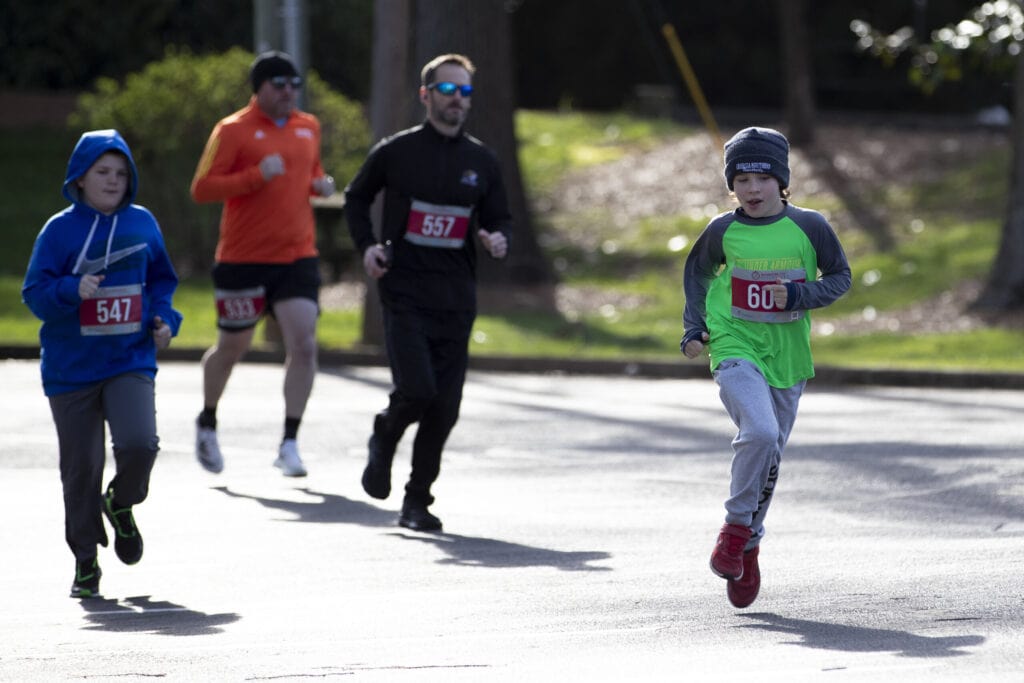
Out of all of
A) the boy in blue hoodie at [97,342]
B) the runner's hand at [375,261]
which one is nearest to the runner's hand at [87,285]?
the boy in blue hoodie at [97,342]

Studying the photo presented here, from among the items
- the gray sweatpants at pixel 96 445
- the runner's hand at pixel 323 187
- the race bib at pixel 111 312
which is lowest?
the gray sweatpants at pixel 96 445

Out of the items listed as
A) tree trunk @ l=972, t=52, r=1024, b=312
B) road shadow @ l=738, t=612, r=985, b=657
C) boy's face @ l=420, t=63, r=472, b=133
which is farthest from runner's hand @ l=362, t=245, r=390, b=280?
tree trunk @ l=972, t=52, r=1024, b=312

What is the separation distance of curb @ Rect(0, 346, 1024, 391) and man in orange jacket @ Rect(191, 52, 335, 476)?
569 centimetres

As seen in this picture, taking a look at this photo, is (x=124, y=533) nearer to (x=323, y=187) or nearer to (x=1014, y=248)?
(x=323, y=187)

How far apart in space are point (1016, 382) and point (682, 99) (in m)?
22.3

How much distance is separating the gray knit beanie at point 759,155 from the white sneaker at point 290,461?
419 cm

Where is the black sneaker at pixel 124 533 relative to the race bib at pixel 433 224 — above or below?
below

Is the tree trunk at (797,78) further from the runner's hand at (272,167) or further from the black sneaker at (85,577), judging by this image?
the black sneaker at (85,577)

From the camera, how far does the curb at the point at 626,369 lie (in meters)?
15.4

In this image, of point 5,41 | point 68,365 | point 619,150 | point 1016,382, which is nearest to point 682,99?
point 619,150

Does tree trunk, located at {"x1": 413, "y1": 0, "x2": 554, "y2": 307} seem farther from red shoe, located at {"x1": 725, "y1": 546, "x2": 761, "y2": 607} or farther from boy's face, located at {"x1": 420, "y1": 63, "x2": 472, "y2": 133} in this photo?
red shoe, located at {"x1": 725, "y1": 546, "x2": 761, "y2": 607}

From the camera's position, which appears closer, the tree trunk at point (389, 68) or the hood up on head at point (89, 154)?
the hood up on head at point (89, 154)

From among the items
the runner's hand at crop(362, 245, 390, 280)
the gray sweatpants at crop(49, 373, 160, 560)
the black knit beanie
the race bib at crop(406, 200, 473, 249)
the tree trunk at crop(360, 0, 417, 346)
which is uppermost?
the tree trunk at crop(360, 0, 417, 346)

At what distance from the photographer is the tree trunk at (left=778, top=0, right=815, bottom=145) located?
27609mm
